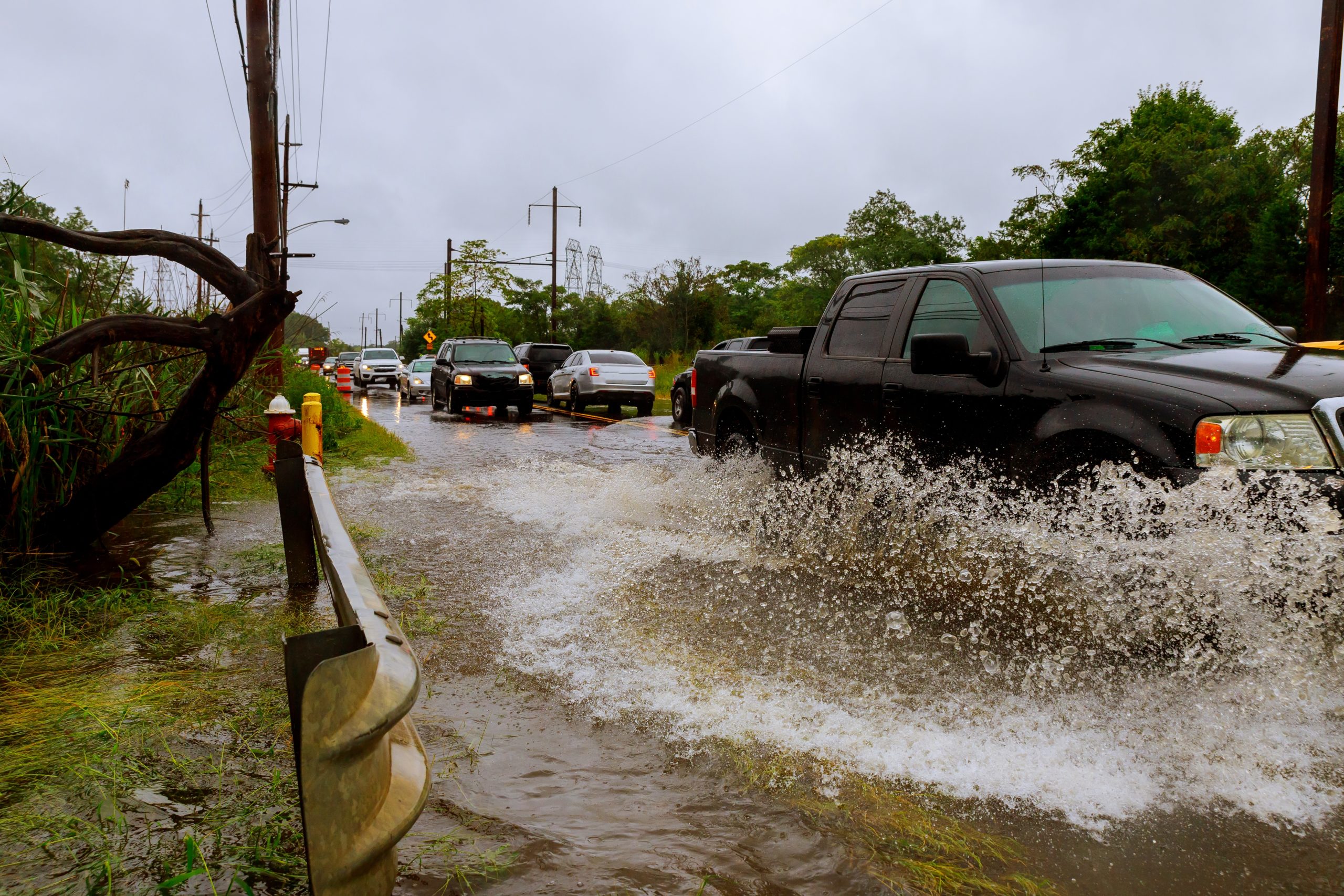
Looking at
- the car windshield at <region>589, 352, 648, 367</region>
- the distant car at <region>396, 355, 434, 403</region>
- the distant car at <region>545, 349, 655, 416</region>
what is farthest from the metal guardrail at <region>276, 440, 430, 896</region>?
the distant car at <region>396, 355, 434, 403</region>

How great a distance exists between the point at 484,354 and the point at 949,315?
20.1 meters

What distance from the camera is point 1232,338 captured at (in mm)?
5148

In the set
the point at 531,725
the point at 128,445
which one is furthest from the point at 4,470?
the point at 531,725

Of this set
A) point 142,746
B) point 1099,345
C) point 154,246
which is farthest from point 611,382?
point 142,746

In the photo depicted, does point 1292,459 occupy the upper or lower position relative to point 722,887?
upper

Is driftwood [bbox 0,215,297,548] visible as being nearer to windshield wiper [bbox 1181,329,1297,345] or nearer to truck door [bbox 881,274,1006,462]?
truck door [bbox 881,274,1006,462]

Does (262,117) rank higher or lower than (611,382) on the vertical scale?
higher

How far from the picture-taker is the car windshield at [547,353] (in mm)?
29859

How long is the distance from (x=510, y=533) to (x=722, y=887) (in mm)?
5230

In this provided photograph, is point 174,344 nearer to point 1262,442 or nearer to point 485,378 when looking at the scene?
point 1262,442

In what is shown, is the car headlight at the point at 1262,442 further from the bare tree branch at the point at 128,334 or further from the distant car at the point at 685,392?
the distant car at the point at 685,392

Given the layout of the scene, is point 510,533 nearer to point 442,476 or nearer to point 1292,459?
point 442,476

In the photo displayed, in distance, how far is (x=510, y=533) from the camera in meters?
7.62

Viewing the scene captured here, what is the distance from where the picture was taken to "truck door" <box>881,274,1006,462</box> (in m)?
5.10
